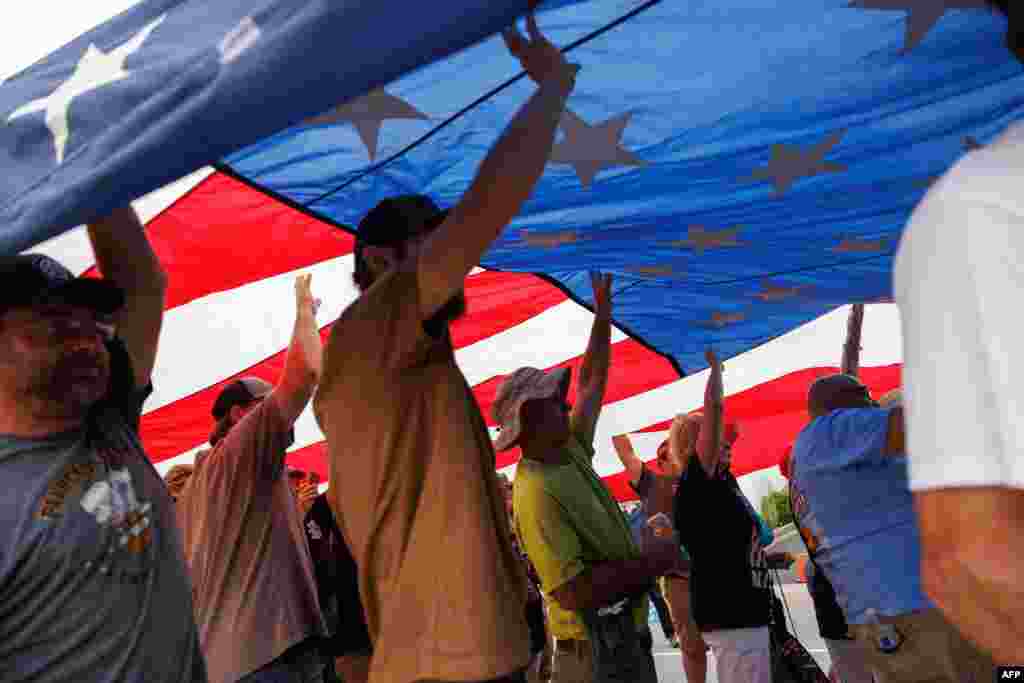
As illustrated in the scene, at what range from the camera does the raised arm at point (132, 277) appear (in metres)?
2.20

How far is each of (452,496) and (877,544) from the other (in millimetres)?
1958

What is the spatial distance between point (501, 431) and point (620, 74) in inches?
63.9

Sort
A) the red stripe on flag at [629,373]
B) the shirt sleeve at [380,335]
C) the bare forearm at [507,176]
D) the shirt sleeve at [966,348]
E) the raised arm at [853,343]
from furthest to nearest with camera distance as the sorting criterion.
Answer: the red stripe on flag at [629,373]
the raised arm at [853,343]
the shirt sleeve at [380,335]
the bare forearm at [507,176]
the shirt sleeve at [966,348]

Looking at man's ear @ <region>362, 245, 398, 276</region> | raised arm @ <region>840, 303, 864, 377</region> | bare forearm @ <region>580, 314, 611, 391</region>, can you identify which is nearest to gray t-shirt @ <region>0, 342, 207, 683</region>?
man's ear @ <region>362, 245, 398, 276</region>

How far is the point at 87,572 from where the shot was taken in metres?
1.88

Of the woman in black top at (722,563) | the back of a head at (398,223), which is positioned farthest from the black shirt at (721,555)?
the back of a head at (398,223)

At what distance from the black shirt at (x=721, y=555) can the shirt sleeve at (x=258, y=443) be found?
2234mm

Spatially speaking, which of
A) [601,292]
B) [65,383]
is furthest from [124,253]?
[601,292]

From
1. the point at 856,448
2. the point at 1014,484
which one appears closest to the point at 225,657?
the point at 856,448

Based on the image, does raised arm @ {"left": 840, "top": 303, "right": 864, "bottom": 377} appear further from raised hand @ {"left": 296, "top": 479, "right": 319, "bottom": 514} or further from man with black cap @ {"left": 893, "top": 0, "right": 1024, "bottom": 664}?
man with black cap @ {"left": 893, "top": 0, "right": 1024, "bottom": 664}

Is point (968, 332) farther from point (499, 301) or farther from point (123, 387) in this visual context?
point (499, 301)

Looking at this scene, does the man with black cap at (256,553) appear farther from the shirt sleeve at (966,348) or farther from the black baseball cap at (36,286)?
the shirt sleeve at (966,348)

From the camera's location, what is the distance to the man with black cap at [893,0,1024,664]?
82 centimetres

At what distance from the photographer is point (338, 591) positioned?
484 centimetres
